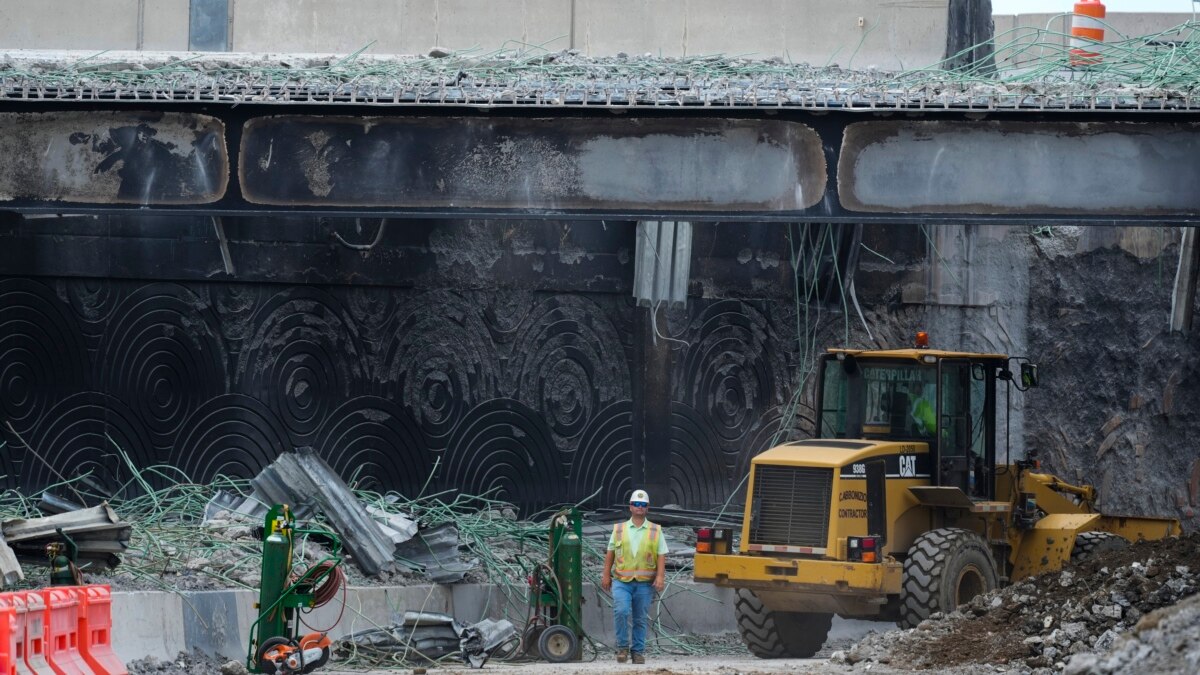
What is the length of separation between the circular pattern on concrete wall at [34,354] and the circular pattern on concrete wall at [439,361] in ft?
12.1

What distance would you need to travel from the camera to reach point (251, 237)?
17.9 m

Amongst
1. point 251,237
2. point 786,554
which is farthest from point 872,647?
point 251,237

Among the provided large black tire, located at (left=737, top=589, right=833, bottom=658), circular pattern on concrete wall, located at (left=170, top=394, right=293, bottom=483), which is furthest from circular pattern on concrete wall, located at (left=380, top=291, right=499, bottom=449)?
large black tire, located at (left=737, top=589, right=833, bottom=658)

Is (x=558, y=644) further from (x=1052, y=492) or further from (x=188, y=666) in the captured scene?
(x=1052, y=492)

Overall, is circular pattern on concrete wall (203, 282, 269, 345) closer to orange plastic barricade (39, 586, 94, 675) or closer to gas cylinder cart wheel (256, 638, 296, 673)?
gas cylinder cart wheel (256, 638, 296, 673)

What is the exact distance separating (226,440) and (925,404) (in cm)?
848

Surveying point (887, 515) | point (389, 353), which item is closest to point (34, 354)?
point (389, 353)

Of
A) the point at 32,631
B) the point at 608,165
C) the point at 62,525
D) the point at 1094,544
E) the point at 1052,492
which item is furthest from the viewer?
the point at 1052,492

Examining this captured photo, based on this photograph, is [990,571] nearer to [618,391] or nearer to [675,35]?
[618,391]

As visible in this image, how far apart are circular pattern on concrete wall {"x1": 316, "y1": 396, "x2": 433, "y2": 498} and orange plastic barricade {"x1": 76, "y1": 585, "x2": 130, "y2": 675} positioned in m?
8.05

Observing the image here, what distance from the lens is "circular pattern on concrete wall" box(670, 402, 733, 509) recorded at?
18453mm

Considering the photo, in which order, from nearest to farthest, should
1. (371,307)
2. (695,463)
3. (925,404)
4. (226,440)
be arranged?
(925,404) < (226,440) < (371,307) < (695,463)

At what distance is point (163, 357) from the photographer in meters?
18.0

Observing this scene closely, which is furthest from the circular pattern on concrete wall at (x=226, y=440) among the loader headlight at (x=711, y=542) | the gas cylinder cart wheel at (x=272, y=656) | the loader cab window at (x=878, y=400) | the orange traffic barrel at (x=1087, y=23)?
the orange traffic barrel at (x=1087, y=23)
